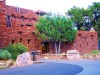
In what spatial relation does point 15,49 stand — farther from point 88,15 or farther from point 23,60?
point 88,15

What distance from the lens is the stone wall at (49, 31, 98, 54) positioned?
3841 centimetres

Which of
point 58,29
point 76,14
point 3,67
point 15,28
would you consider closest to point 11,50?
point 15,28

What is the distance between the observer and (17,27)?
108ft

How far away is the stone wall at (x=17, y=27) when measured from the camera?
29.1 meters

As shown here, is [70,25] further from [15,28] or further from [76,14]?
[76,14]

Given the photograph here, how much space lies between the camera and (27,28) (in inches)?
1378

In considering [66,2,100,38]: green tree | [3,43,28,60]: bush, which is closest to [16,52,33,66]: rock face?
[3,43,28,60]: bush

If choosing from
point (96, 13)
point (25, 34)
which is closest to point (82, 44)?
point (25, 34)

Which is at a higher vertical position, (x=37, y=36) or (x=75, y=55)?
(x=37, y=36)

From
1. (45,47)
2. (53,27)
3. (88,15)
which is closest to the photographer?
(53,27)

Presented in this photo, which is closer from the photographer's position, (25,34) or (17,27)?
(17,27)

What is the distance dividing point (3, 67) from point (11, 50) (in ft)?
22.3

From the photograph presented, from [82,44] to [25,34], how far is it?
981cm

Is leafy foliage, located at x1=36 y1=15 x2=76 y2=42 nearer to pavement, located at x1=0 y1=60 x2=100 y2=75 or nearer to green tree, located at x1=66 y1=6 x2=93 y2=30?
pavement, located at x1=0 y1=60 x2=100 y2=75
